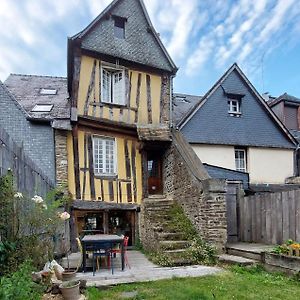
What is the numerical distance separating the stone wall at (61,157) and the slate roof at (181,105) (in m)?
5.43

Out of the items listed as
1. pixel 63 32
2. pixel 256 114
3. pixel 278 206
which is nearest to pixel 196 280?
pixel 278 206

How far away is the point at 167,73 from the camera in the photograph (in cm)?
1220

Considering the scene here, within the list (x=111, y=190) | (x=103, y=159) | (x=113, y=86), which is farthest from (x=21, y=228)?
(x=113, y=86)

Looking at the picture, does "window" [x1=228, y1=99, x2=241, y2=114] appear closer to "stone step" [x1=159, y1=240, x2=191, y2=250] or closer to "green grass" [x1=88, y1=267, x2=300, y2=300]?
"stone step" [x1=159, y1=240, x2=191, y2=250]

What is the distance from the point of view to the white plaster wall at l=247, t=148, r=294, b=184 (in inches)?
583

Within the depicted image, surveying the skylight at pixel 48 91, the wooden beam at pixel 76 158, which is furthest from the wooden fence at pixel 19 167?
the skylight at pixel 48 91

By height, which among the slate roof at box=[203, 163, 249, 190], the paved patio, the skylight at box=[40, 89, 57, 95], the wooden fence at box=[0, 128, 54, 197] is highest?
the skylight at box=[40, 89, 57, 95]

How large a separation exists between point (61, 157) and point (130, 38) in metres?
4.99

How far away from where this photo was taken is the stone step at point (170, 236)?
28.3 ft

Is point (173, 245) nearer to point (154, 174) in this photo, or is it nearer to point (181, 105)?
point (154, 174)

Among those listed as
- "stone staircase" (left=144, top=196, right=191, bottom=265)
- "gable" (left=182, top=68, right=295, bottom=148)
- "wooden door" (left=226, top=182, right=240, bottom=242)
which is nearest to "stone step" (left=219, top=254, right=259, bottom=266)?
"stone staircase" (left=144, top=196, right=191, bottom=265)

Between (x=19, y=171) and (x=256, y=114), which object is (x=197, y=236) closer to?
(x=19, y=171)

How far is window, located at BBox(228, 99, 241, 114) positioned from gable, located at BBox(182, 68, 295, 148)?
203 millimetres

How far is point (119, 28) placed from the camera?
11719 millimetres
